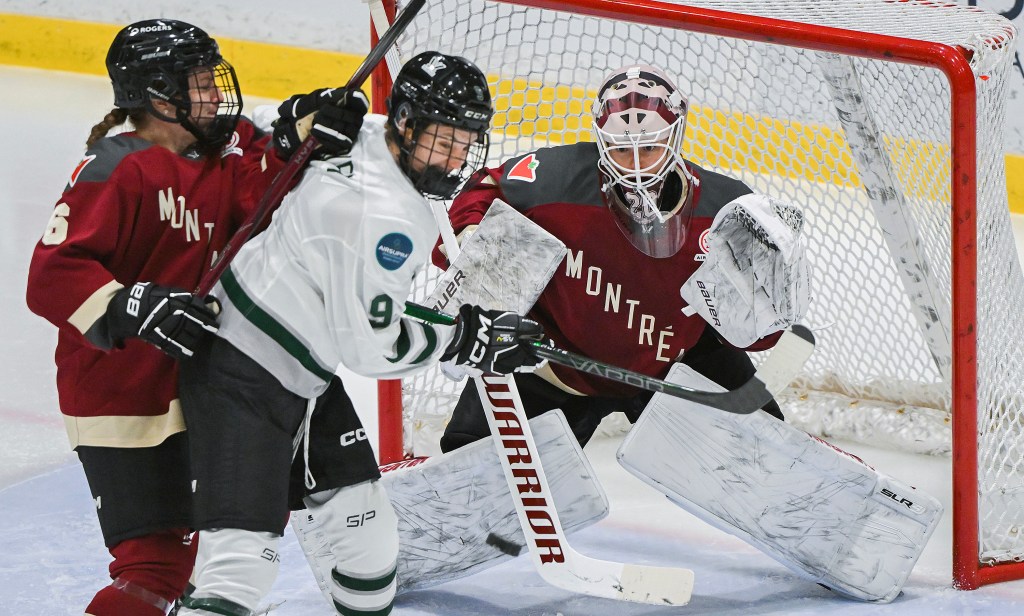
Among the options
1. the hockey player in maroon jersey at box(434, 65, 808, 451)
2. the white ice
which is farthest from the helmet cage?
the white ice

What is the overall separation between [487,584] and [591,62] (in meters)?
1.48

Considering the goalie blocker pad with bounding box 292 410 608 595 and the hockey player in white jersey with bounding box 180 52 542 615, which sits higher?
the hockey player in white jersey with bounding box 180 52 542 615

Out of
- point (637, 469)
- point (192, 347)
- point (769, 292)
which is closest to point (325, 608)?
point (637, 469)

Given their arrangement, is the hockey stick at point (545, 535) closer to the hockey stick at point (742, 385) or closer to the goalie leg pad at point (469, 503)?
the goalie leg pad at point (469, 503)

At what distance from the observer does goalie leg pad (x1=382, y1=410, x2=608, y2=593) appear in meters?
2.81

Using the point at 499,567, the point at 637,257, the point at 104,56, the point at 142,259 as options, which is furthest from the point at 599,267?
the point at 104,56

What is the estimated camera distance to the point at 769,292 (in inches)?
103

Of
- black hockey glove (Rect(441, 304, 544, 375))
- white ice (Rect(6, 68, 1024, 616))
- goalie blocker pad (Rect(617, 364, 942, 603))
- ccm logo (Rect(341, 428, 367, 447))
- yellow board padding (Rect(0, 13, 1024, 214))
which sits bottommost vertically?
white ice (Rect(6, 68, 1024, 616))

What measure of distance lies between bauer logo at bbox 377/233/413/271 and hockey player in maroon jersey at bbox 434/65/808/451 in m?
0.73

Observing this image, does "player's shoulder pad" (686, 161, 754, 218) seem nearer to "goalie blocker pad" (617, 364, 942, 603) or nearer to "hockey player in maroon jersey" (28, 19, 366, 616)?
"goalie blocker pad" (617, 364, 942, 603)

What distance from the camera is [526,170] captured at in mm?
2840

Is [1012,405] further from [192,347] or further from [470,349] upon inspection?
[192,347]

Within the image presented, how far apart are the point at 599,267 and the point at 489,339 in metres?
0.53

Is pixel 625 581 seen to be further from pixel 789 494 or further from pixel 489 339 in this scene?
pixel 489 339
